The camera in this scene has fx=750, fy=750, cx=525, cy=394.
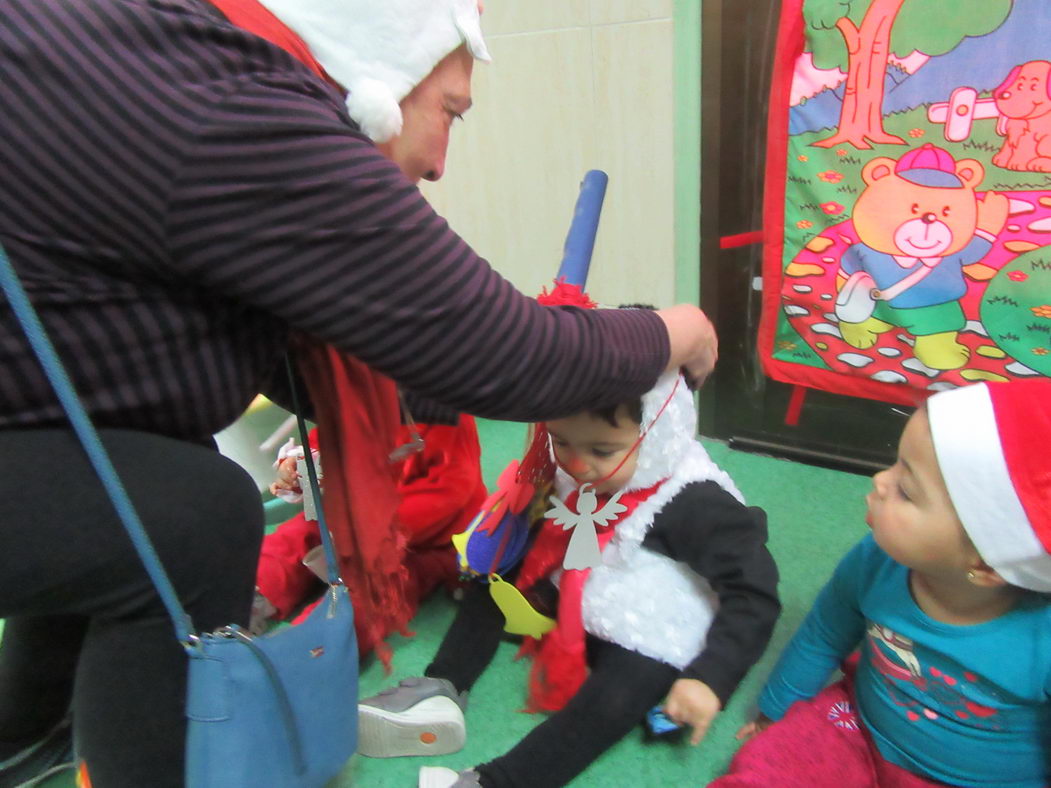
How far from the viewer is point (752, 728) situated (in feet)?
2.72

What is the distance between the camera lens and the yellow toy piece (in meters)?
0.89

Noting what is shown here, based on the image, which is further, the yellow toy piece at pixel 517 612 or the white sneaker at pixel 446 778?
the yellow toy piece at pixel 517 612

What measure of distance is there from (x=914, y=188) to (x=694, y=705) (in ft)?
2.43

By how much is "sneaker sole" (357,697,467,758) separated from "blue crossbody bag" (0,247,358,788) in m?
0.16

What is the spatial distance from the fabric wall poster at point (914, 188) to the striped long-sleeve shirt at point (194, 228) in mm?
740

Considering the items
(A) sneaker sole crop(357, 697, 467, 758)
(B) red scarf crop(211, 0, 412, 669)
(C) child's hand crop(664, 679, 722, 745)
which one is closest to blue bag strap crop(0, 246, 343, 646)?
(B) red scarf crop(211, 0, 412, 669)

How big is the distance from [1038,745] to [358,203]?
28.4 inches

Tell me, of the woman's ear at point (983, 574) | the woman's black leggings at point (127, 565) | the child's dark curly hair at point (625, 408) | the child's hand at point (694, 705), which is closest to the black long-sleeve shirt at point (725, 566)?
the child's hand at point (694, 705)

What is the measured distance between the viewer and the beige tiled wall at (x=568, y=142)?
127 cm

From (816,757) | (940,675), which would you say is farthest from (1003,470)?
(816,757)

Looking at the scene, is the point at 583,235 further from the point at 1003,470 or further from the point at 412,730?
the point at 412,730

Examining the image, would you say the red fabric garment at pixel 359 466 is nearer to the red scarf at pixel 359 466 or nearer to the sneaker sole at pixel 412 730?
the red scarf at pixel 359 466

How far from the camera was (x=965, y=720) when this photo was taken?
2.17 feet

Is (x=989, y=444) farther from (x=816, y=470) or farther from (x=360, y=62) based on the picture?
(x=816, y=470)
